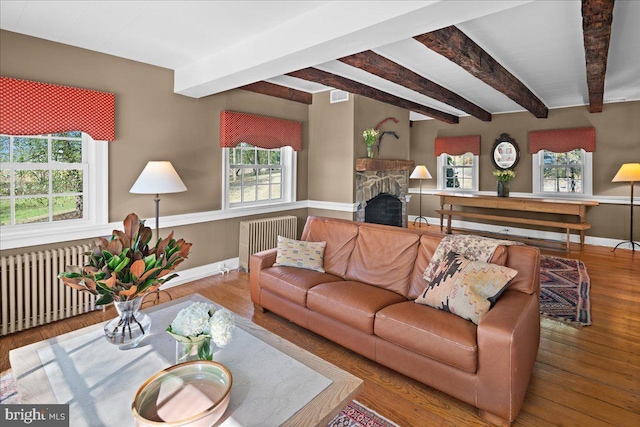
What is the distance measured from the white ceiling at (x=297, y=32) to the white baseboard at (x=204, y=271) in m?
2.06

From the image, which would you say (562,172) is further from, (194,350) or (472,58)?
(194,350)

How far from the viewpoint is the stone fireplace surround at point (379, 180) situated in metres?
5.21

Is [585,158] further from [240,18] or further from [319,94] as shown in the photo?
[240,18]

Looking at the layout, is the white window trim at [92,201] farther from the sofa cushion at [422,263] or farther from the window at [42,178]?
the sofa cushion at [422,263]

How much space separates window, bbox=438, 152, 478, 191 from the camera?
7816 millimetres

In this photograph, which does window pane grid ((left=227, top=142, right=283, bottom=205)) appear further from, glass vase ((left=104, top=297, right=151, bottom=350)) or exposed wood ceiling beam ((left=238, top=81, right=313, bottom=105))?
glass vase ((left=104, top=297, right=151, bottom=350))

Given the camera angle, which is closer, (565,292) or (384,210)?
(565,292)

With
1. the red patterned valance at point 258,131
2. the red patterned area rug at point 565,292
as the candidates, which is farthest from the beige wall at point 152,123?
the red patterned area rug at point 565,292

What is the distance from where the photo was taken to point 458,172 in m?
8.10

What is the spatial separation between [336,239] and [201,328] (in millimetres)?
1991

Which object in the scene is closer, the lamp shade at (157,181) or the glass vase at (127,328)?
the glass vase at (127,328)

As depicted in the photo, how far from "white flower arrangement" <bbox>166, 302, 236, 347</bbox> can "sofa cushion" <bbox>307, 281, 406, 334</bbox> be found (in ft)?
3.71

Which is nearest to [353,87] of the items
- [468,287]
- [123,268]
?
[468,287]

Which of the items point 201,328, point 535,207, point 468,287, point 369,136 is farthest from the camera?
point 535,207
